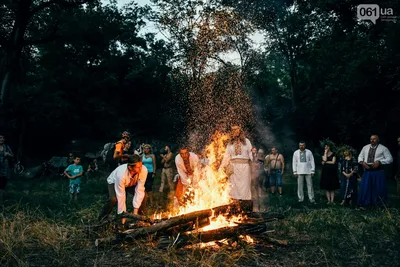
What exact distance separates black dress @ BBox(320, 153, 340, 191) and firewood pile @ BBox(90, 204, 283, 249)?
20.1 feet

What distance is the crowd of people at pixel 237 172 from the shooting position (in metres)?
6.88

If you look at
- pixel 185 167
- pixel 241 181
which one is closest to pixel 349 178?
pixel 241 181

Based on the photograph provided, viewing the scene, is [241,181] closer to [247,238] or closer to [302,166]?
[247,238]

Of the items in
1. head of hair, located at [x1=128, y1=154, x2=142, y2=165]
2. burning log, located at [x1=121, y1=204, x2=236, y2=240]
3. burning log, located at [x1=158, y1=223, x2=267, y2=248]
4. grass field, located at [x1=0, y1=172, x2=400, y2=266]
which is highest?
head of hair, located at [x1=128, y1=154, x2=142, y2=165]

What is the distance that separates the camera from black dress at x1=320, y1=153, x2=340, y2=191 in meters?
12.0

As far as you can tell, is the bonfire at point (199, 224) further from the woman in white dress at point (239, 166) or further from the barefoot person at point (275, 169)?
the barefoot person at point (275, 169)

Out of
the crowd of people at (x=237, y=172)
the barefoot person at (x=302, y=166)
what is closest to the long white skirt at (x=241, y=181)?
the crowd of people at (x=237, y=172)

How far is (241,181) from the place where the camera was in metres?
8.32

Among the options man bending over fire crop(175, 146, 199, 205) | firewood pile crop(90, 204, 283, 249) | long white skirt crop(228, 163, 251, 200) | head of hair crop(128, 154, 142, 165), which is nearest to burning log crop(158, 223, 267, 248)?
firewood pile crop(90, 204, 283, 249)

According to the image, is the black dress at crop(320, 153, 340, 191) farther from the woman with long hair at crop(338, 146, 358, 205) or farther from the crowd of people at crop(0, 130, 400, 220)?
the woman with long hair at crop(338, 146, 358, 205)

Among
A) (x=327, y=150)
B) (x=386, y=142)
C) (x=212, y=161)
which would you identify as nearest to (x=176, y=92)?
(x=386, y=142)

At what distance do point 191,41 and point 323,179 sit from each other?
17.4 meters

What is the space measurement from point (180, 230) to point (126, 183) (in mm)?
1211

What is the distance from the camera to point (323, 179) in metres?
12.3
